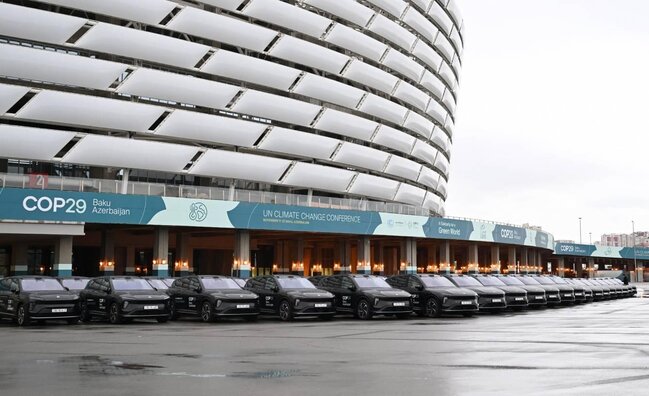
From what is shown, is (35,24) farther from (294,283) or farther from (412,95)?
(412,95)

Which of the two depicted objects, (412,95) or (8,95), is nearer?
(8,95)

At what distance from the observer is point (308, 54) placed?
55438mm

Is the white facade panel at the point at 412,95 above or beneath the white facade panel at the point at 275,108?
above

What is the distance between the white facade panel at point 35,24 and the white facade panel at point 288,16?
13.2 meters

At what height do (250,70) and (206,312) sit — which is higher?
(250,70)

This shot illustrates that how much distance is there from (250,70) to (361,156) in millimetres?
12861

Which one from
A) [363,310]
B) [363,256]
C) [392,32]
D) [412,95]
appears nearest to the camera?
[363,310]

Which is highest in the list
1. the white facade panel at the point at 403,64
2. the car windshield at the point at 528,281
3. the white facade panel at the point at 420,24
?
the white facade panel at the point at 420,24

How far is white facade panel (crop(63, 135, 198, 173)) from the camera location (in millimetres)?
43312

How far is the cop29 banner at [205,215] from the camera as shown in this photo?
3353 centimetres

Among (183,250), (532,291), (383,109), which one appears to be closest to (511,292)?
(532,291)

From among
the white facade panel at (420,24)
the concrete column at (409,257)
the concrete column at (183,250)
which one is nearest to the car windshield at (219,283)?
the concrete column at (183,250)

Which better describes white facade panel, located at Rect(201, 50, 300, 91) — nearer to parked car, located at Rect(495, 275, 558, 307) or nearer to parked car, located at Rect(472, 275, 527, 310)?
parked car, located at Rect(495, 275, 558, 307)

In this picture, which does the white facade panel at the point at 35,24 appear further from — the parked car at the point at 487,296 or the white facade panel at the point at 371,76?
the parked car at the point at 487,296
